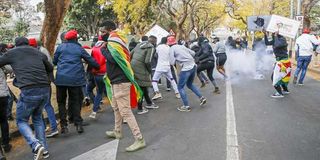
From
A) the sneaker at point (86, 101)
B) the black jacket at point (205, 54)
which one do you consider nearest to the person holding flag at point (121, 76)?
the sneaker at point (86, 101)

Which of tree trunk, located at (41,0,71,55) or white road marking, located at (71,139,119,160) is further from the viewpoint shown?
tree trunk, located at (41,0,71,55)

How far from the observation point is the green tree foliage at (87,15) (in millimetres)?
37188

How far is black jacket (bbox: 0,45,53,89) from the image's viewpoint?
5.18 m

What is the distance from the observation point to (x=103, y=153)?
561cm

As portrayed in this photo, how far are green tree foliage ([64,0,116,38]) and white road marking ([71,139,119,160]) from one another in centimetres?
3102

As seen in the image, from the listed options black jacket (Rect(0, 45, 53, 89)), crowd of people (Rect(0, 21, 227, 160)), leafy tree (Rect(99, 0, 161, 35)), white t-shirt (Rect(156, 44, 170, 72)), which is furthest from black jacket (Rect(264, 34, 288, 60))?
leafy tree (Rect(99, 0, 161, 35))

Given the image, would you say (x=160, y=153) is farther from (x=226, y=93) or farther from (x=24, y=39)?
(x=226, y=93)

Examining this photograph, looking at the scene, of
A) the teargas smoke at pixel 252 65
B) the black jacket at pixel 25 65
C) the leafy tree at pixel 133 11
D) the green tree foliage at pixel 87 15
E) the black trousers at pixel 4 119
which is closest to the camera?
the black jacket at pixel 25 65

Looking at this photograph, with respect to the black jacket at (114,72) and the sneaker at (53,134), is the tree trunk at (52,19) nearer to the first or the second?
the sneaker at (53,134)

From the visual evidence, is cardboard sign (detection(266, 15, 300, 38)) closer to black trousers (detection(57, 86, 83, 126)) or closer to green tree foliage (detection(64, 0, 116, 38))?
black trousers (detection(57, 86, 83, 126))

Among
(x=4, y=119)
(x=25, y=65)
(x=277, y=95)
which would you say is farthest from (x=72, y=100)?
(x=277, y=95)

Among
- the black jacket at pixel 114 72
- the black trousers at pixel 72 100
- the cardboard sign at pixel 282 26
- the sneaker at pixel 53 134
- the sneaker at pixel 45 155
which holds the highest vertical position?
the cardboard sign at pixel 282 26

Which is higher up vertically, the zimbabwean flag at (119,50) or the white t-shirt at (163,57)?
the zimbabwean flag at (119,50)

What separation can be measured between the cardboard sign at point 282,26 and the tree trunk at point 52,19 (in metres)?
5.91
